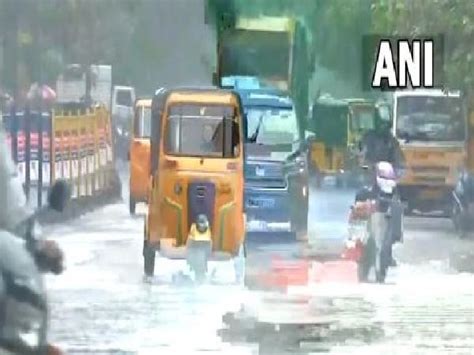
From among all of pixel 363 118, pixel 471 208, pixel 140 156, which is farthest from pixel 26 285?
pixel 471 208

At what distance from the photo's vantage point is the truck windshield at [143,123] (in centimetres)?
1145

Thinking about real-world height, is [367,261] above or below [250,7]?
below

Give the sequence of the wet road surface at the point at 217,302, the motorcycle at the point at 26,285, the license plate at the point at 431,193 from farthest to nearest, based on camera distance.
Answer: the license plate at the point at 431,193
the wet road surface at the point at 217,302
the motorcycle at the point at 26,285

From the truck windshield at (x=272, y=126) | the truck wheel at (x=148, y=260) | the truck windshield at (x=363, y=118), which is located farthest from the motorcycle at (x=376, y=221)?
the truck wheel at (x=148, y=260)

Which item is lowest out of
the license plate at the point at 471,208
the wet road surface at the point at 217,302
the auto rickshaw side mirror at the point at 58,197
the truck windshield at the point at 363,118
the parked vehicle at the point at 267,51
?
the wet road surface at the point at 217,302

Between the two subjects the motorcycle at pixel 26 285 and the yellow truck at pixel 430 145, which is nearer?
the motorcycle at pixel 26 285

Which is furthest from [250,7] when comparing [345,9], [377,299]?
[377,299]

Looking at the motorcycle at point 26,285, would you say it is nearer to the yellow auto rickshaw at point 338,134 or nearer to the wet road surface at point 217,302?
the wet road surface at point 217,302

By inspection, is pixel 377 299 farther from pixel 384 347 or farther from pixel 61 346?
pixel 61 346

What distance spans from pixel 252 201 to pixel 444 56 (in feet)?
2.51

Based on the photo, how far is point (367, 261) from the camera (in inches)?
453

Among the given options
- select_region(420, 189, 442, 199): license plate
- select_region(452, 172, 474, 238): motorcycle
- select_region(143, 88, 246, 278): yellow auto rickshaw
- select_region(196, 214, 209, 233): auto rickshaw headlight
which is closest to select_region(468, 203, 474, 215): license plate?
select_region(452, 172, 474, 238): motorcycle

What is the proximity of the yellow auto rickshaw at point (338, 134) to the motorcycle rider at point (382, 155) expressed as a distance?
0.14ft

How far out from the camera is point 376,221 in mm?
11539
